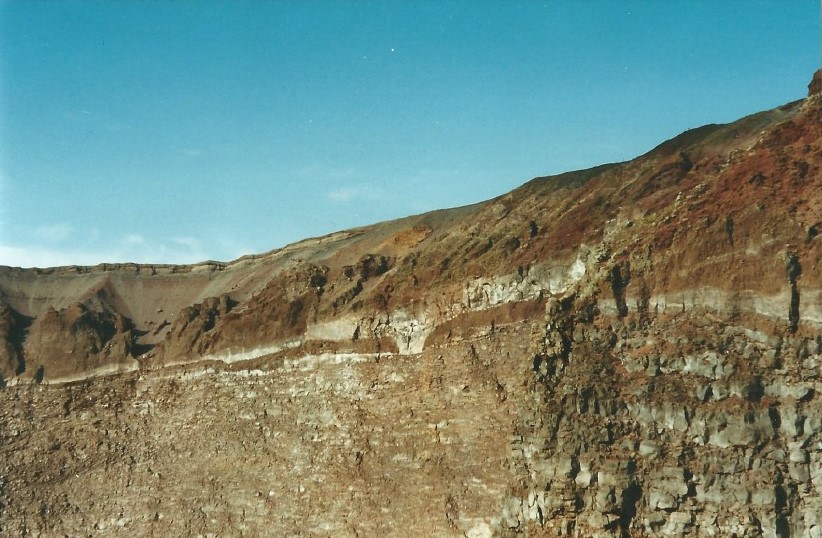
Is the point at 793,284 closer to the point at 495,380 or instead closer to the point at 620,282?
the point at 620,282

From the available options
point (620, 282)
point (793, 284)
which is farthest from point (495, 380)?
point (793, 284)

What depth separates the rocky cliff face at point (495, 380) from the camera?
18953 mm

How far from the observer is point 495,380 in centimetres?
2416

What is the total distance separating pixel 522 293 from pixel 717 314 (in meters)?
6.02

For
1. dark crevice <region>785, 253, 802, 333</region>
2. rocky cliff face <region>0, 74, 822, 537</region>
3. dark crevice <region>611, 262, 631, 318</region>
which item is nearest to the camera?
dark crevice <region>785, 253, 802, 333</region>

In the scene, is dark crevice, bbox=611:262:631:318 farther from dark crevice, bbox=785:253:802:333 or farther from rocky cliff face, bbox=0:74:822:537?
dark crevice, bbox=785:253:802:333

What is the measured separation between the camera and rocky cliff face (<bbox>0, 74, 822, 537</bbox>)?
1895 cm

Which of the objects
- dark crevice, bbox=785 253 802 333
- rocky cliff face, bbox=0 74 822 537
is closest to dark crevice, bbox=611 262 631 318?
rocky cliff face, bbox=0 74 822 537

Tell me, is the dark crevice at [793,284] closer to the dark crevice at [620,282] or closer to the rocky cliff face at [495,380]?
the rocky cliff face at [495,380]

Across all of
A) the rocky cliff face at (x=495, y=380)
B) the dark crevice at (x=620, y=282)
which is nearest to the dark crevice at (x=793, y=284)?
the rocky cliff face at (x=495, y=380)

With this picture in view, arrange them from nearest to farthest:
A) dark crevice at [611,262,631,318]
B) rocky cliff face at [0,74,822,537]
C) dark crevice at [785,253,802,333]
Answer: dark crevice at [785,253,802,333] → rocky cliff face at [0,74,822,537] → dark crevice at [611,262,631,318]

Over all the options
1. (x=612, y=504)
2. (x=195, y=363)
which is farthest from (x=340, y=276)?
(x=612, y=504)

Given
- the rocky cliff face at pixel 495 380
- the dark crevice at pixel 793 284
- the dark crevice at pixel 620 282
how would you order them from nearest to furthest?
the dark crevice at pixel 793 284 < the rocky cliff face at pixel 495 380 < the dark crevice at pixel 620 282

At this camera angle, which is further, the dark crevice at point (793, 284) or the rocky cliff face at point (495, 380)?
the rocky cliff face at point (495, 380)
